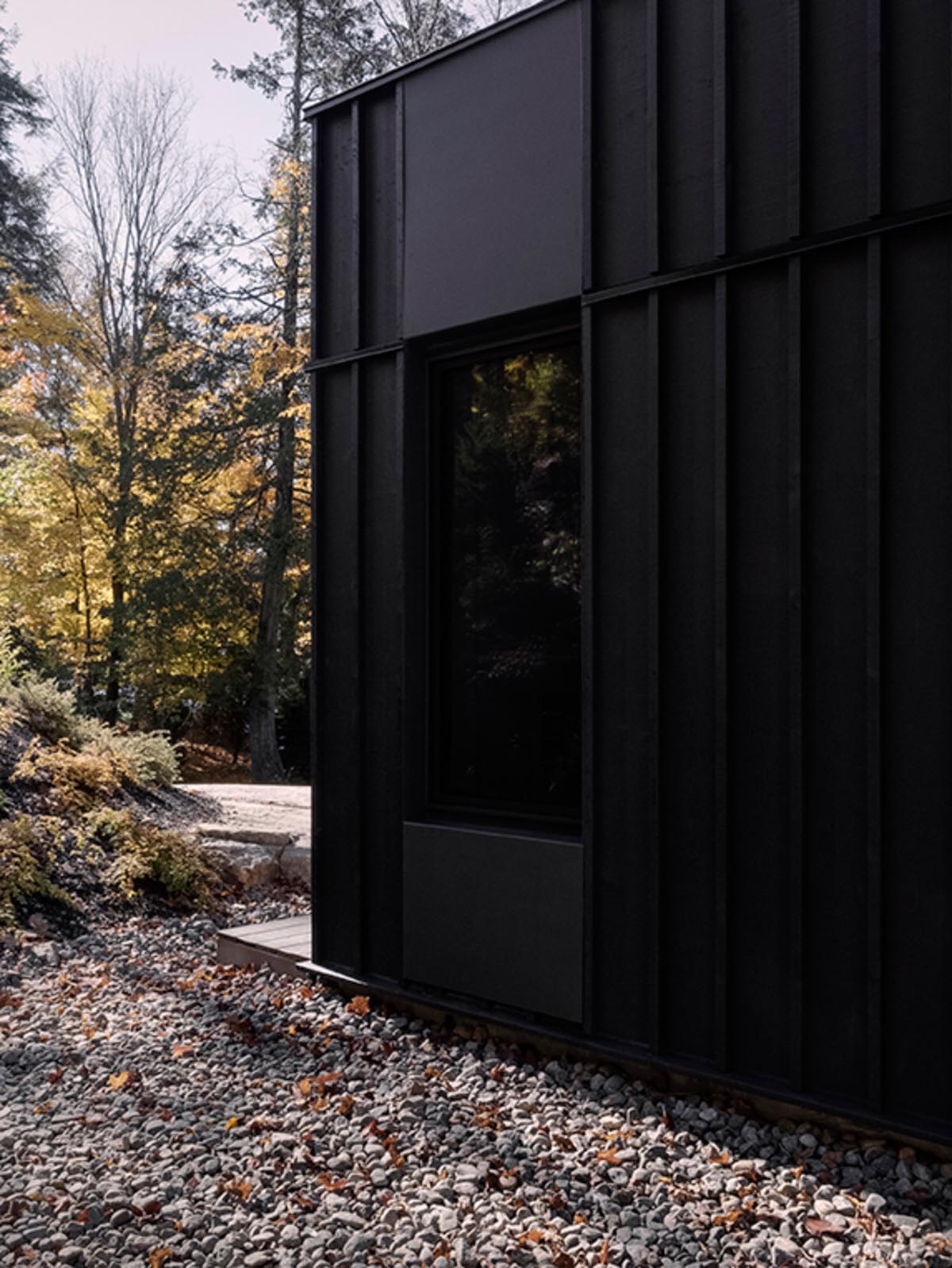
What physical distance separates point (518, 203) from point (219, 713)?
13.5 metres

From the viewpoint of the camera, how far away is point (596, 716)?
339 cm

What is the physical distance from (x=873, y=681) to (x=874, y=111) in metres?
1.49

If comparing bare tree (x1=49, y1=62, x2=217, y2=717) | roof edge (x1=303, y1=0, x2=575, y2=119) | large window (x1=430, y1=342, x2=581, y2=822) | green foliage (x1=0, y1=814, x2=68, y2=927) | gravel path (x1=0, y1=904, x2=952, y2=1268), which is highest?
bare tree (x1=49, y1=62, x2=217, y2=717)

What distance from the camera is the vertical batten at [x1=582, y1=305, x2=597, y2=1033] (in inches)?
133

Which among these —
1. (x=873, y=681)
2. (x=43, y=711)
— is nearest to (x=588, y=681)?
(x=873, y=681)

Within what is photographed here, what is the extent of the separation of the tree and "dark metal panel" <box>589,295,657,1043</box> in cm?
1467

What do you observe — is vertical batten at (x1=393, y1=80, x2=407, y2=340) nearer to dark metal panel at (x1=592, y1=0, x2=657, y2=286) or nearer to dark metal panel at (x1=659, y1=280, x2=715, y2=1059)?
dark metal panel at (x1=592, y1=0, x2=657, y2=286)

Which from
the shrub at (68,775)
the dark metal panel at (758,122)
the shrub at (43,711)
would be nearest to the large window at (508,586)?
the dark metal panel at (758,122)

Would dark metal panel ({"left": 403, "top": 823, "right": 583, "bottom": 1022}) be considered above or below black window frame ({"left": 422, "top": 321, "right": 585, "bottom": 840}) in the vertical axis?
below

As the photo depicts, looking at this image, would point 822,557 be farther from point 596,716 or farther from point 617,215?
point 617,215

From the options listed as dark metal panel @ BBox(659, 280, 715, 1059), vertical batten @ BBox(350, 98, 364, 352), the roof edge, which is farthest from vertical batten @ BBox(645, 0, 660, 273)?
vertical batten @ BBox(350, 98, 364, 352)

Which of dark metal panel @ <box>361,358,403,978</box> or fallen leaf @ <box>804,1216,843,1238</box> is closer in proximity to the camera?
fallen leaf @ <box>804,1216,843,1238</box>

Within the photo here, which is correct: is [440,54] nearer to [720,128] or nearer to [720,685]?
[720,128]

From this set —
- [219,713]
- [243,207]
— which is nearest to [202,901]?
[219,713]
